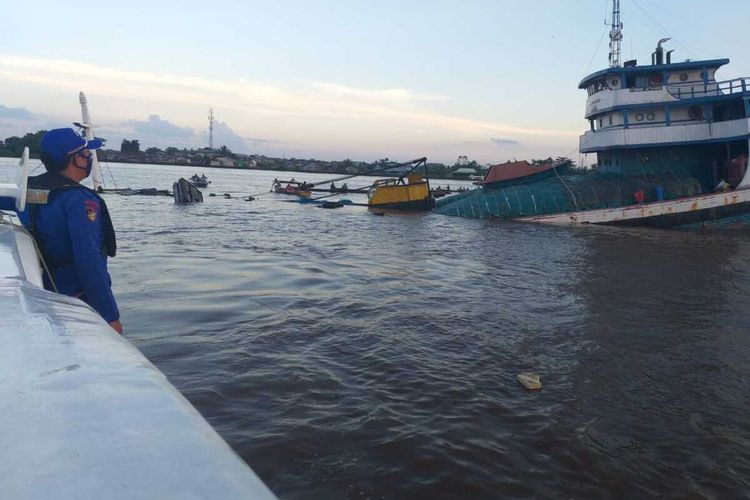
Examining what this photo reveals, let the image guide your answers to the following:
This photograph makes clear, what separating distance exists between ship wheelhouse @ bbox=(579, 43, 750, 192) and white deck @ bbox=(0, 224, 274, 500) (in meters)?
30.0

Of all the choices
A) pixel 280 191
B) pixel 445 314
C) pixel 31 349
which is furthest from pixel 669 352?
pixel 280 191

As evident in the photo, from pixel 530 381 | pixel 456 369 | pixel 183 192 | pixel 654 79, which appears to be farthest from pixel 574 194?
pixel 183 192

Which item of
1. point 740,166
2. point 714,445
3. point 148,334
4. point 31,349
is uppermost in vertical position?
point 740,166

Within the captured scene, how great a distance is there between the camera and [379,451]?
13.8ft

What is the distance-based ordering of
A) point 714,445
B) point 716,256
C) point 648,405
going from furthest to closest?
point 716,256, point 648,405, point 714,445

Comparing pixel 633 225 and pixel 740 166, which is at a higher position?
pixel 740 166

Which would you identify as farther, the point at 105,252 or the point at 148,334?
the point at 148,334

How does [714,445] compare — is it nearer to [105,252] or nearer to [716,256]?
[105,252]

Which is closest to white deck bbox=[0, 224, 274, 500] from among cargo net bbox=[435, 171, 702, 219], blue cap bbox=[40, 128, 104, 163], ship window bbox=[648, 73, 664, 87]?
blue cap bbox=[40, 128, 104, 163]

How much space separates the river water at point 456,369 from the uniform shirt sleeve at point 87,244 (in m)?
1.68

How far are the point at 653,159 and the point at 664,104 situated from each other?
2.95 meters

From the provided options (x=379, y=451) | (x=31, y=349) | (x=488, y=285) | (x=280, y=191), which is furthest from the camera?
(x=280, y=191)

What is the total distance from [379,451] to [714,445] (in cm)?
298

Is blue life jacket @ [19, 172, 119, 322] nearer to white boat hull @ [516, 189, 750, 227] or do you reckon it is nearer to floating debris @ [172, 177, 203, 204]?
white boat hull @ [516, 189, 750, 227]
